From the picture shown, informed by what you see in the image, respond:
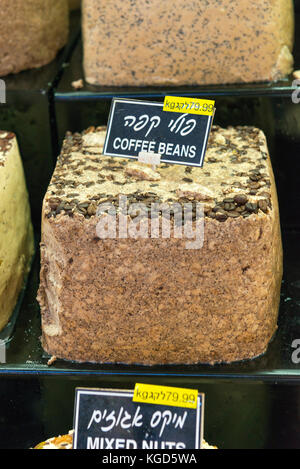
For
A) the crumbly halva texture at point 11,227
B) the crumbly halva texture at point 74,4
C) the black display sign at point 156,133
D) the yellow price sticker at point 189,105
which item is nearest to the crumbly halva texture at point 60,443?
the crumbly halva texture at point 11,227

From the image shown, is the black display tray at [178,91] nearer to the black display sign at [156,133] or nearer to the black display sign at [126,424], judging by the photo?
the black display sign at [156,133]

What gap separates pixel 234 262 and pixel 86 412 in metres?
0.41

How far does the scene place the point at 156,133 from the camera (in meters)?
1.57

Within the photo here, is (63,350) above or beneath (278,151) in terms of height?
beneath

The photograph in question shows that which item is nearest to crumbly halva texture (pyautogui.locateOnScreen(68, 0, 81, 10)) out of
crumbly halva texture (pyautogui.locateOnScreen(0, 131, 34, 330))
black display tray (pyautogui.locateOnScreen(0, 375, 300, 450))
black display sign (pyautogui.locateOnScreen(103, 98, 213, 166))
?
crumbly halva texture (pyautogui.locateOnScreen(0, 131, 34, 330))

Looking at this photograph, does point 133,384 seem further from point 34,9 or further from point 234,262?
point 34,9

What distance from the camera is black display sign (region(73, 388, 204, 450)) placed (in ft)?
4.47

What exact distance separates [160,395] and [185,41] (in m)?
0.89

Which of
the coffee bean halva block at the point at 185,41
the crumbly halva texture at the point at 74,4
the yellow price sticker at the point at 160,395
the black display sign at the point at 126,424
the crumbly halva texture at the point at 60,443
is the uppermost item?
the crumbly halva texture at the point at 74,4

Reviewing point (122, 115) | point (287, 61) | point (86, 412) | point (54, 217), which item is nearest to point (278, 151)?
point (287, 61)

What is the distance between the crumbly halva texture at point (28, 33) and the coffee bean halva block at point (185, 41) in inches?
7.9

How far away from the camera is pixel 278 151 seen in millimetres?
1900

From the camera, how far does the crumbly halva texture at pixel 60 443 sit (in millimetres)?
1491

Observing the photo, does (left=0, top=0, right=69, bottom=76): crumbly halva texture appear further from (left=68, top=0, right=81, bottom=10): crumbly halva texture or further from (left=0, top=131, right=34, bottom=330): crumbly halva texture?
(left=68, top=0, right=81, bottom=10): crumbly halva texture
